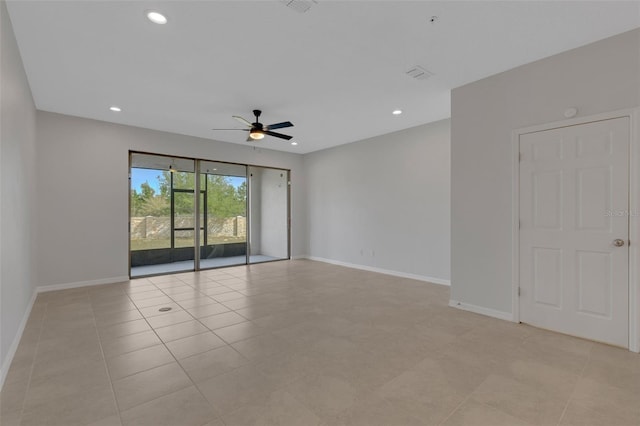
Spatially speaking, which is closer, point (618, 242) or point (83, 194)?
point (618, 242)

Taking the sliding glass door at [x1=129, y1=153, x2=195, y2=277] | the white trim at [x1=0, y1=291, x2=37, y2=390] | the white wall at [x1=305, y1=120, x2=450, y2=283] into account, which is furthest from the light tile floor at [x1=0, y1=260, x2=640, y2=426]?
the sliding glass door at [x1=129, y1=153, x2=195, y2=277]

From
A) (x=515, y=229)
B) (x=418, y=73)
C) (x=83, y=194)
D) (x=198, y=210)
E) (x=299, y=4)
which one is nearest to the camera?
(x=299, y=4)

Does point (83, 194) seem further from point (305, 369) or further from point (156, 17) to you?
point (305, 369)

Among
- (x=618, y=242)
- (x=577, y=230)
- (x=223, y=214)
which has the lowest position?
(x=618, y=242)

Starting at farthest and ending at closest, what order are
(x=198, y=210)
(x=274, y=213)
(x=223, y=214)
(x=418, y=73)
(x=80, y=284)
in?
(x=274, y=213) → (x=223, y=214) → (x=198, y=210) → (x=80, y=284) → (x=418, y=73)

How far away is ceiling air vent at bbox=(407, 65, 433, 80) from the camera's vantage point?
11.4 feet

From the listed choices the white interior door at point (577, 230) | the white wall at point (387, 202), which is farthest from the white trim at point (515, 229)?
the white wall at point (387, 202)

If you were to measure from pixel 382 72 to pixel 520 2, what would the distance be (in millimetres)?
1469

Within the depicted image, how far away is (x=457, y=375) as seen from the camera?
235 centimetres

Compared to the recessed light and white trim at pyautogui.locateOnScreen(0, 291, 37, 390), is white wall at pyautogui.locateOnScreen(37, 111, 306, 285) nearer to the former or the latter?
white trim at pyautogui.locateOnScreen(0, 291, 37, 390)

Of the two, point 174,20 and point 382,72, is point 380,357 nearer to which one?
point 382,72

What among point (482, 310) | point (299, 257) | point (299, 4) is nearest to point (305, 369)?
point (482, 310)

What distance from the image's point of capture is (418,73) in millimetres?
3592

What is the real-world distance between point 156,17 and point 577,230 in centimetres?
464
